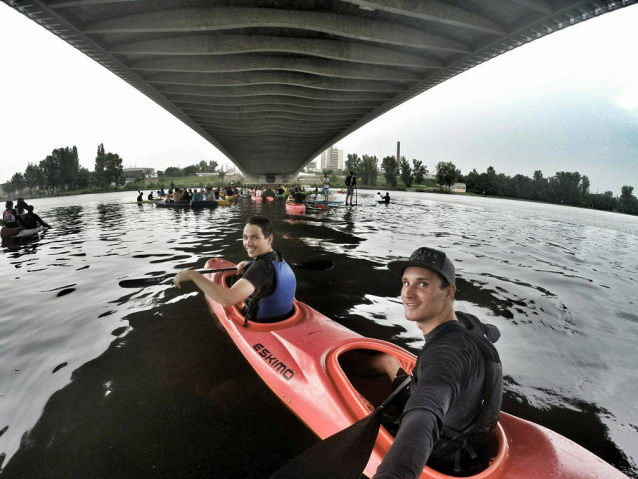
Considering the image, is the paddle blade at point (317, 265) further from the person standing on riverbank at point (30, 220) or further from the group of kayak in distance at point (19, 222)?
the person standing on riverbank at point (30, 220)

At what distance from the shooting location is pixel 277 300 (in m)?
3.84

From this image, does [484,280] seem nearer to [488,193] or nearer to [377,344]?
[377,344]

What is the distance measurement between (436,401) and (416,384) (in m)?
0.22

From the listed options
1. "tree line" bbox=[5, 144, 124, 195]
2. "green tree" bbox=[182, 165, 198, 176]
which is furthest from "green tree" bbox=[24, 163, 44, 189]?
"green tree" bbox=[182, 165, 198, 176]

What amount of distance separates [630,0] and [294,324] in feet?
49.1

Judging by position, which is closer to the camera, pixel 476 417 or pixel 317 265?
pixel 476 417

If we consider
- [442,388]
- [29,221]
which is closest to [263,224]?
[442,388]

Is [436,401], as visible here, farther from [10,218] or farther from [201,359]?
[10,218]

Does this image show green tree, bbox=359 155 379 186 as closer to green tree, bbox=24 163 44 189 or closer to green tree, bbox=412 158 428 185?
green tree, bbox=412 158 428 185

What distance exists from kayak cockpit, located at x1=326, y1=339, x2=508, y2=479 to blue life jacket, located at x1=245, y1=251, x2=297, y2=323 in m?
1.06

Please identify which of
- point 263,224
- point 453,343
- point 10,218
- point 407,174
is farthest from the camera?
point 407,174

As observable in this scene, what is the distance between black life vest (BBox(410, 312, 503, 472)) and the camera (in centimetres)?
167

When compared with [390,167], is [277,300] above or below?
below

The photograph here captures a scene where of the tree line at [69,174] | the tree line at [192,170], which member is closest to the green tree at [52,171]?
the tree line at [69,174]
